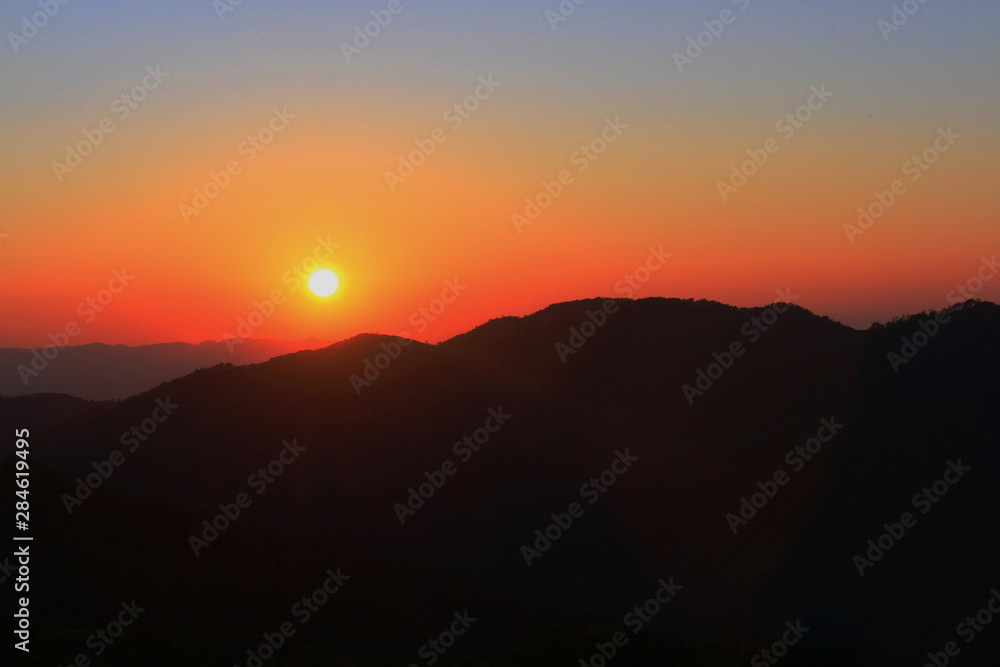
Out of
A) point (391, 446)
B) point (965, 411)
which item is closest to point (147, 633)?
point (391, 446)

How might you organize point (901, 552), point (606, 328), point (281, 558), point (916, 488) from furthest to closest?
point (606, 328) → point (916, 488) → point (901, 552) → point (281, 558)

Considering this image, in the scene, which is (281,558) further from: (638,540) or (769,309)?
(769,309)

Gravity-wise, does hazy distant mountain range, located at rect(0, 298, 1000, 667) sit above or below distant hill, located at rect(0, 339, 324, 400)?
below

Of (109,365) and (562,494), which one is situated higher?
(109,365)

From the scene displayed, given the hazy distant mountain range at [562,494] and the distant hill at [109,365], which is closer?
the hazy distant mountain range at [562,494]

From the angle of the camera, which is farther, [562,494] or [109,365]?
[109,365]
